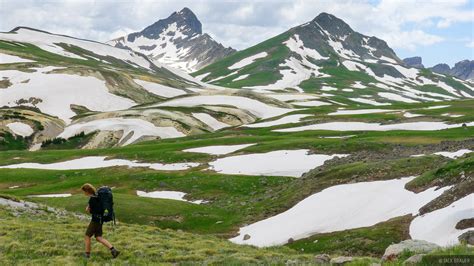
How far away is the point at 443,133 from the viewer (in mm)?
81812

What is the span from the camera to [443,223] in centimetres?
3027

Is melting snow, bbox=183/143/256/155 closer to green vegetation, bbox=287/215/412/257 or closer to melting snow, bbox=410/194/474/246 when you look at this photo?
green vegetation, bbox=287/215/412/257

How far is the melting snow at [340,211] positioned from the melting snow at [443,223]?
294 cm

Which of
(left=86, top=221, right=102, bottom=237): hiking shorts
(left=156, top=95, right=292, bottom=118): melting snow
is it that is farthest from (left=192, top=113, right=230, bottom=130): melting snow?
(left=86, top=221, right=102, bottom=237): hiking shorts

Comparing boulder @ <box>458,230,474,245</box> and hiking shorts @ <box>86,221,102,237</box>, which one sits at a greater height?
hiking shorts @ <box>86,221,102,237</box>

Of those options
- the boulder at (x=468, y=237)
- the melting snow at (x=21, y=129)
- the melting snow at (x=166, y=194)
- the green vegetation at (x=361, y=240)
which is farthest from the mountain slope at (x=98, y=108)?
the boulder at (x=468, y=237)

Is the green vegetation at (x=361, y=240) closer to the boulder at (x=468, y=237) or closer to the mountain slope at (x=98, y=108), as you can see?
the boulder at (x=468, y=237)

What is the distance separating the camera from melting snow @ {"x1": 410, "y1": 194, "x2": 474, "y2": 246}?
28745mm

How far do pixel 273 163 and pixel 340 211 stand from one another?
29.2 metres

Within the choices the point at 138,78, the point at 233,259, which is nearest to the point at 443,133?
the point at 233,259

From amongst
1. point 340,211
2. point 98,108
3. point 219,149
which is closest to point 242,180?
point 219,149

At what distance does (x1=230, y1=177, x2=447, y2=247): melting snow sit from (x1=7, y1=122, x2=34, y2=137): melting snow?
93060mm

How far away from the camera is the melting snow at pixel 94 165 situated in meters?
73.9

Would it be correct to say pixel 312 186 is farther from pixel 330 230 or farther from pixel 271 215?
pixel 330 230
